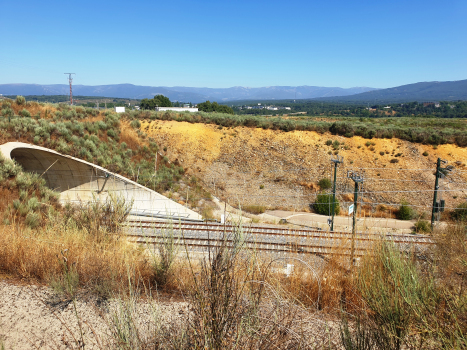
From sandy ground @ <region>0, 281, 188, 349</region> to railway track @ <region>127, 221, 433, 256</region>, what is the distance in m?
1.02

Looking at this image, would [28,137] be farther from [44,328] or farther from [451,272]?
[451,272]

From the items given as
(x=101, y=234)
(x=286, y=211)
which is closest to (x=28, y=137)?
(x=101, y=234)

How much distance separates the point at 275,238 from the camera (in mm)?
11250

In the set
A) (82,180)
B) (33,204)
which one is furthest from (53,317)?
(82,180)

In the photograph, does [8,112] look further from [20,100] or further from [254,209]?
[254,209]

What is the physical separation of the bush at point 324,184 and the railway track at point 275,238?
12282 mm

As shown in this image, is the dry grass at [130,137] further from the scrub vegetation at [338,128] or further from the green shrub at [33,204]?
the green shrub at [33,204]

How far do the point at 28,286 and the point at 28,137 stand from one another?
513 inches

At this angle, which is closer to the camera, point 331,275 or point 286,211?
point 331,275

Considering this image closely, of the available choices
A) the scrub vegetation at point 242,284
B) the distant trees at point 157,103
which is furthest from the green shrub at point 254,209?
the distant trees at point 157,103

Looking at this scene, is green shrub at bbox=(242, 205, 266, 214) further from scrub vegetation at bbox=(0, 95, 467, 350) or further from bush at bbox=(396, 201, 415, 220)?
scrub vegetation at bbox=(0, 95, 467, 350)

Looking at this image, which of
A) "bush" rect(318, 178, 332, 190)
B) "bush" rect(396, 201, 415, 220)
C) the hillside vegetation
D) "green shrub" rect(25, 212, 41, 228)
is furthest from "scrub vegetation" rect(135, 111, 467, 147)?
"green shrub" rect(25, 212, 41, 228)

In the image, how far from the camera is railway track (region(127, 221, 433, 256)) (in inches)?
192

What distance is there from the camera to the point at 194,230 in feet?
40.3
